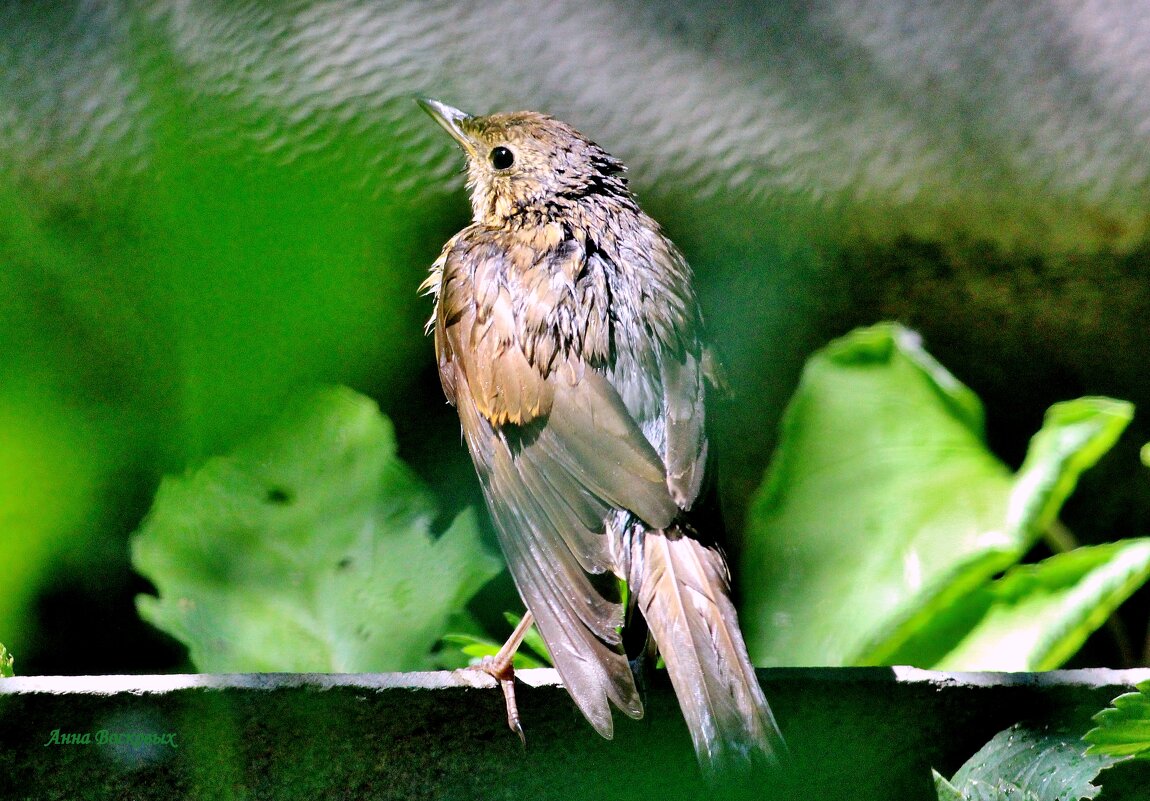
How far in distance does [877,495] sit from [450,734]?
49.9 inches

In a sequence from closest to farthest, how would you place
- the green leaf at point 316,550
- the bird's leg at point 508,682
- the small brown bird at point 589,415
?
the small brown bird at point 589,415, the bird's leg at point 508,682, the green leaf at point 316,550

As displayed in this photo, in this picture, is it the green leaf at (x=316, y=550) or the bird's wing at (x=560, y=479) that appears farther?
the green leaf at (x=316, y=550)

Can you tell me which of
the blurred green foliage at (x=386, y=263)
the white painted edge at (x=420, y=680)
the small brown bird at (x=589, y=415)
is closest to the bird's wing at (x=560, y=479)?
the small brown bird at (x=589, y=415)

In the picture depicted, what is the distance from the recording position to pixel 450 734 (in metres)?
1.78

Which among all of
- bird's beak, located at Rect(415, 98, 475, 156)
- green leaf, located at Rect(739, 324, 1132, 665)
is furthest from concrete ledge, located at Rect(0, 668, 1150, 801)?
bird's beak, located at Rect(415, 98, 475, 156)

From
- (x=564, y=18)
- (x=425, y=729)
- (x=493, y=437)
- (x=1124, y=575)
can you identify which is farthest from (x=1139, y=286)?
(x=425, y=729)

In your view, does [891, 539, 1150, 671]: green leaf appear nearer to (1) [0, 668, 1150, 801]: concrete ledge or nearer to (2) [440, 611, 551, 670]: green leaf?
(1) [0, 668, 1150, 801]: concrete ledge

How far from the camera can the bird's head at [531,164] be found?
93.2 inches

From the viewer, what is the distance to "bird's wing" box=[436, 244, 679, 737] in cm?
167

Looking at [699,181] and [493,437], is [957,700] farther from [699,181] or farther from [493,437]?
[699,181]

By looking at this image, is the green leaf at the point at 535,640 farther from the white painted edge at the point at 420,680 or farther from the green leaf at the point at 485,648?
the white painted edge at the point at 420,680

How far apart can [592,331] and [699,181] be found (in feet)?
3.44

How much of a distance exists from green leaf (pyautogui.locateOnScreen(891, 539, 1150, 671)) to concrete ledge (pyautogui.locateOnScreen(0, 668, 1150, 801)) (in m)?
0.49
